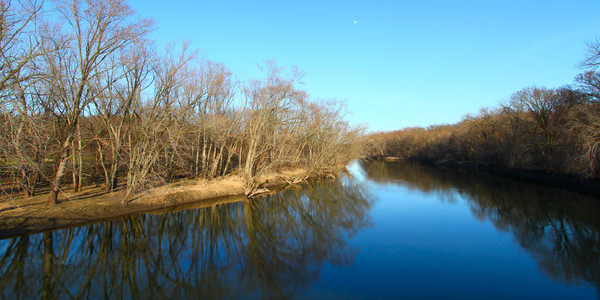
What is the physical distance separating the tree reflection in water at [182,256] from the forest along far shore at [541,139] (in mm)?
15907

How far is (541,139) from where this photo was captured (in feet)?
93.3

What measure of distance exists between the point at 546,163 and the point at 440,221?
65.4 feet

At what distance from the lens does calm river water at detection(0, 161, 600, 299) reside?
25.4ft

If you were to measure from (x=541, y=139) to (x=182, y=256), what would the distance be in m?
32.1

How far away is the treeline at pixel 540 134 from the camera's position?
19.1 m

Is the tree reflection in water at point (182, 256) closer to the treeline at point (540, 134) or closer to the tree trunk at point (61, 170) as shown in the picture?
the tree trunk at point (61, 170)

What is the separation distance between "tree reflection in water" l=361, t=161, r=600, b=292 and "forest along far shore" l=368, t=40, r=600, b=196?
2457 mm

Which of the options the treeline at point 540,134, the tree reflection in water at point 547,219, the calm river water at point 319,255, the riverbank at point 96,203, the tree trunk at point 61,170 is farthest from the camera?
the treeline at point 540,134

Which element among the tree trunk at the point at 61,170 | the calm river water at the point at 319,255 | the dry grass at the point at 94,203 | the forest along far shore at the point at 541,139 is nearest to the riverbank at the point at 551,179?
the forest along far shore at the point at 541,139

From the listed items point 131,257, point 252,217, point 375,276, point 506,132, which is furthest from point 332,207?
point 506,132

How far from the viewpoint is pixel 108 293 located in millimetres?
7504

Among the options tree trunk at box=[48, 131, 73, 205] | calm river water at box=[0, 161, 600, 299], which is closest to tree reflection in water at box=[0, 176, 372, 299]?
calm river water at box=[0, 161, 600, 299]

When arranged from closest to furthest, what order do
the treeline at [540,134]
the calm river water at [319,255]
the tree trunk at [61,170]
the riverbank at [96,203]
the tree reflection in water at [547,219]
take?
the calm river water at [319,255], the tree reflection in water at [547,219], the riverbank at [96,203], the tree trunk at [61,170], the treeline at [540,134]

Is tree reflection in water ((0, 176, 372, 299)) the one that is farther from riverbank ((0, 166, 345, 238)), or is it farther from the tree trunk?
the tree trunk
